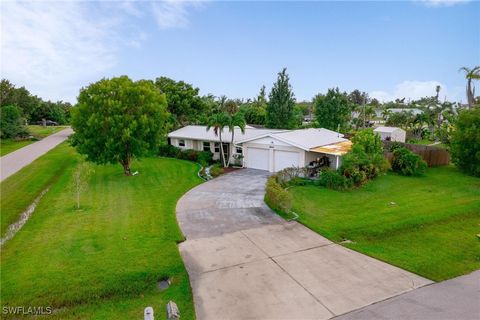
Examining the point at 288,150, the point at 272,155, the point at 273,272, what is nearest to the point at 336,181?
the point at 288,150

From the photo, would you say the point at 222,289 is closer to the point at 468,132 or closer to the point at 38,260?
the point at 38,260

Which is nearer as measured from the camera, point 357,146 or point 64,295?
point 64,295

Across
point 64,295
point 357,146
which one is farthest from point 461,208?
point 64,295

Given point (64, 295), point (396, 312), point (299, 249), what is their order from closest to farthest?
point (396, 312), point (64, 295), point (299, 249)

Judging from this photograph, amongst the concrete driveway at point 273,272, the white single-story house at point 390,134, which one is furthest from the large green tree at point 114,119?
the white single-story house at point 390,134

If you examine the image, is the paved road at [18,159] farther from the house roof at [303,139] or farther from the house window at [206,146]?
the house roof at [303,139]

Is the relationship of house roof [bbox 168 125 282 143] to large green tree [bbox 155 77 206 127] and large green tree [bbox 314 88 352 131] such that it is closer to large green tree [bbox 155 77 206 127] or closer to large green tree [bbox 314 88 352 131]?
large green tree [bbox 155 77 206 127]

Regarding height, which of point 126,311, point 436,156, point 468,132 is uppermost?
point 468,132

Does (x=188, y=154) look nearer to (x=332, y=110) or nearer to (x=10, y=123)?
(x=332, y=110)
